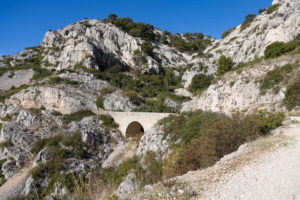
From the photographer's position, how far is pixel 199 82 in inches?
1436

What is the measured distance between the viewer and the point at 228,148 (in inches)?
349

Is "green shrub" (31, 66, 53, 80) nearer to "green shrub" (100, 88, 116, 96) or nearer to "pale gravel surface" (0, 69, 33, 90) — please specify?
"pale gravel surface" (0, 69, 33, 90)

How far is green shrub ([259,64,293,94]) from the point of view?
1354cm

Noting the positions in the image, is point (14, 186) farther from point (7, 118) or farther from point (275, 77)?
point (275, 77)

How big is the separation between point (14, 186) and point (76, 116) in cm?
1216

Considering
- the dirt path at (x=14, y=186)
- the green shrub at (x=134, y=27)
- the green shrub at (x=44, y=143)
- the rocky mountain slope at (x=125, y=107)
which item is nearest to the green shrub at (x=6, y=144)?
the rocky mountain slope at (x=125, y=107)

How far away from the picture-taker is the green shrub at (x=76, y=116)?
2548 centimetres

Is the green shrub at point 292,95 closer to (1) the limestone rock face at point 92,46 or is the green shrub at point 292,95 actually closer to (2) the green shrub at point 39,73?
(1) the limestone rock face at point 92,46

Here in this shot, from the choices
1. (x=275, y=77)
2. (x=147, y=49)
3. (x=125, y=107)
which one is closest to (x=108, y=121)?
(x=125, y=107)

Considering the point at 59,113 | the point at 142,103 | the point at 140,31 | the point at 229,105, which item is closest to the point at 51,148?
the point at 59,113

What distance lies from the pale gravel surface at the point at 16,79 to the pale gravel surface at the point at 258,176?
4731cm

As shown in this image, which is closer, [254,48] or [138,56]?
[254,48]

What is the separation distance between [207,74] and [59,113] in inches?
1225

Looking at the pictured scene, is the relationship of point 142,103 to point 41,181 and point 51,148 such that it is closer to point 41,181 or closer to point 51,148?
point 51,148
